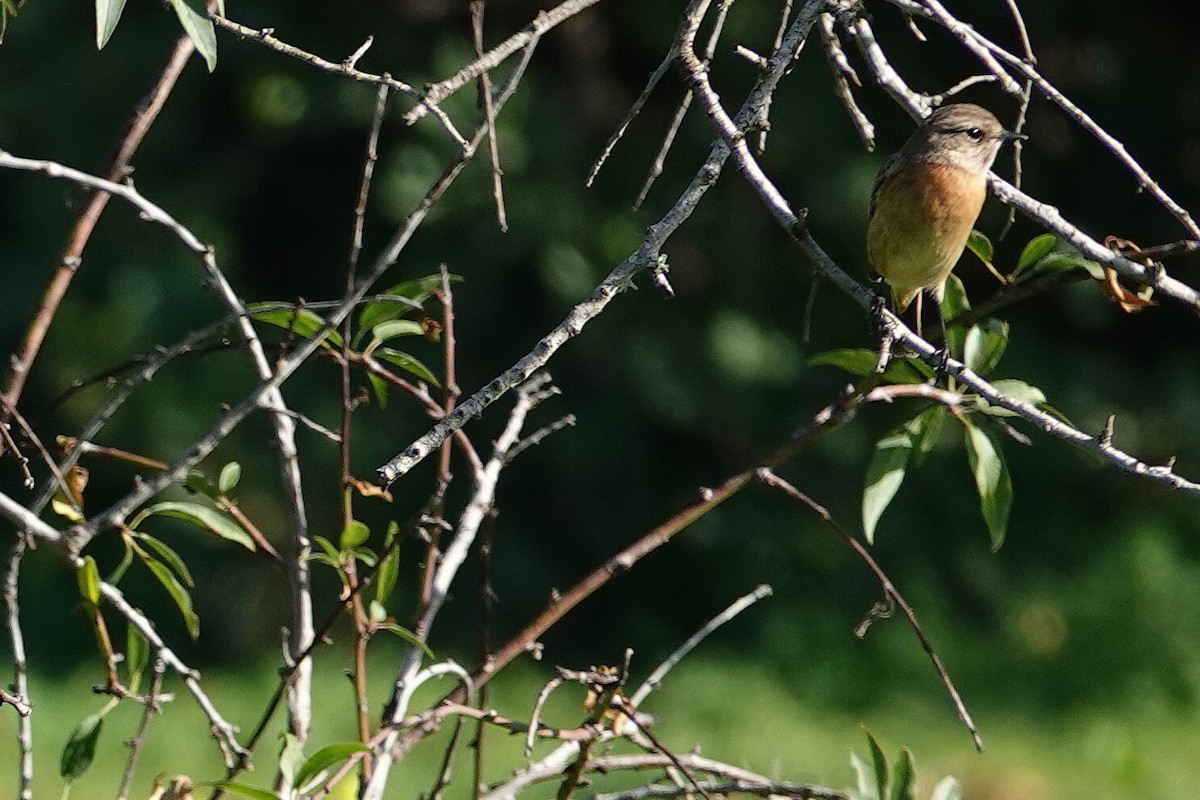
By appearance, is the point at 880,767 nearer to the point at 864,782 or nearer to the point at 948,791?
the point at 864,782

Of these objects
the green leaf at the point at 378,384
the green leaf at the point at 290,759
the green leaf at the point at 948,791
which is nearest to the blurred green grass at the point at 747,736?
the green leaf at the point at 948,791

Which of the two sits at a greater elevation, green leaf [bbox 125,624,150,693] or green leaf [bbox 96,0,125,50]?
green leaf [bbox 96,0,125,50]

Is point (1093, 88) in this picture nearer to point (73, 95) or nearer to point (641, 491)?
point (641, 491)

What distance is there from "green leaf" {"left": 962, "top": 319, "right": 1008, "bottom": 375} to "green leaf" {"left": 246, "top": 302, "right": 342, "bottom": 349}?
822mm

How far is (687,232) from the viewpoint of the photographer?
24.1ft

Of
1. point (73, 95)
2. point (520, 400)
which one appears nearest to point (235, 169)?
point (73, 95)

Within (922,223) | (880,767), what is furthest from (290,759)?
(922,223)

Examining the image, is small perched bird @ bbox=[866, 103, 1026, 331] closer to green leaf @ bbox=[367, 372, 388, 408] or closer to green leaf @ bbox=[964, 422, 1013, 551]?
green leaf @ bbox=[964, 422, 1013, 551]

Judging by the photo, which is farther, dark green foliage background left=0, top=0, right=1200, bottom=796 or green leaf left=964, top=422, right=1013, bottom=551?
dark green foliage background left=0, top=0, right=1200, bottom=796

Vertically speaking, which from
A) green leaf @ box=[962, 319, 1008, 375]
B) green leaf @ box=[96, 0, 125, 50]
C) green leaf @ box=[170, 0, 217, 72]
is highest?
green leaf @ box=[96, 0, 125, 50]

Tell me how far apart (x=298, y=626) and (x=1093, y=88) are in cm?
640

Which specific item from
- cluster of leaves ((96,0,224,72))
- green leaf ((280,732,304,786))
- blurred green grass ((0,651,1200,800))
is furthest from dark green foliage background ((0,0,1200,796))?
green leaf ((280,732,304,786))

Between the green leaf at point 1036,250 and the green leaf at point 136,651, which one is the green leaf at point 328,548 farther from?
the green leaf at point 1036,250

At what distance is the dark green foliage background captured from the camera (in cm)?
704
